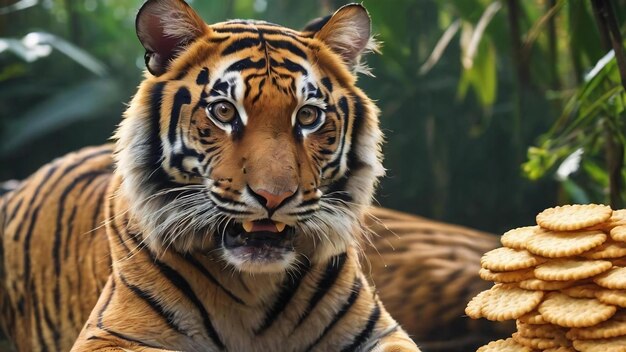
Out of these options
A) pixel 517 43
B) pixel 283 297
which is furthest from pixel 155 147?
pixel 517 43

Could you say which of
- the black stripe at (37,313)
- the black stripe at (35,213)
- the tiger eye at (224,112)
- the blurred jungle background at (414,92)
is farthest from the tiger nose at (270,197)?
the blurred jungle background at (414,92)

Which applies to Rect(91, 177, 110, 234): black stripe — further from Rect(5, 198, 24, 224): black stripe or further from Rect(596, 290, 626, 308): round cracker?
Rect(596, 290, 626, 308): round cracker

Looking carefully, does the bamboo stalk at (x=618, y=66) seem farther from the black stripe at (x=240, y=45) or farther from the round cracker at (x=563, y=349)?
the black stripe at (x=240, y=45)

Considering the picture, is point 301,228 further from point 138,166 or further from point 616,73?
point 616,73

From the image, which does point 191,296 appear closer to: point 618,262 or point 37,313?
point 618,262

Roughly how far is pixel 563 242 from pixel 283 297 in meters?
0.81

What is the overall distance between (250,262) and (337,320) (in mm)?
425

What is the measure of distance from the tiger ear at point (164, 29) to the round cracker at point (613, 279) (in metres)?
1.25

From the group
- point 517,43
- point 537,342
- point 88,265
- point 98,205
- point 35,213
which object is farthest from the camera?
point 517,43

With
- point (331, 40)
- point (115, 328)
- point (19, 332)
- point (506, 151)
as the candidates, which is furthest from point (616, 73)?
point (506, 151)

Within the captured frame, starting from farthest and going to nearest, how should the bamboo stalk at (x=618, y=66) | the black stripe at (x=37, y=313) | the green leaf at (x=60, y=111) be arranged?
1. the green leaf at (x=60, y=111)
2. the black stripe at (x=37, y=313)
3. the bamboo stalk at (x=618, y=66)

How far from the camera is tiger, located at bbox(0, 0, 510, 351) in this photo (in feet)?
7.72

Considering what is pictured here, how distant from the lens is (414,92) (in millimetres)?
6484

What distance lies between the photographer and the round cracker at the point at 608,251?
2.20 m
